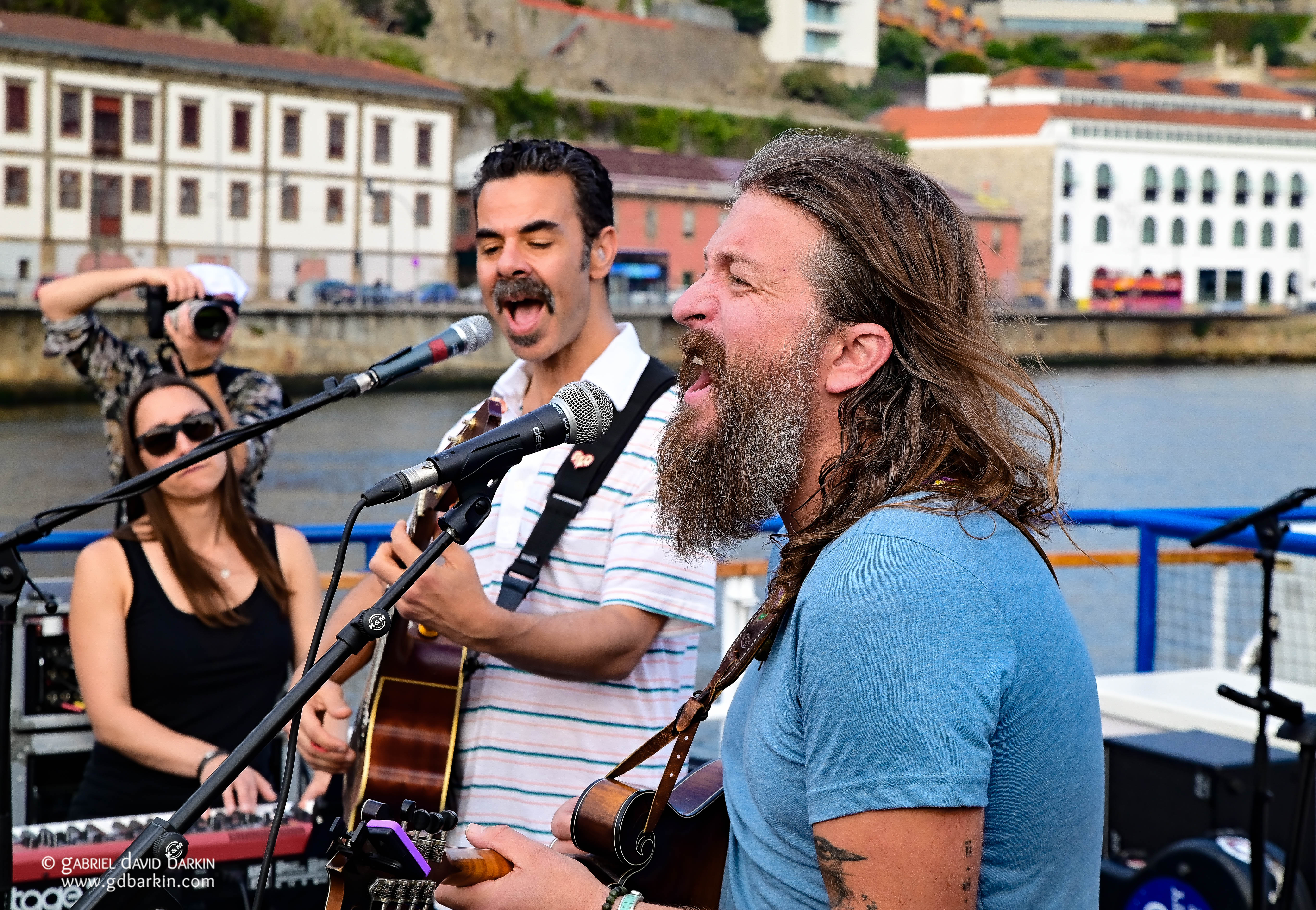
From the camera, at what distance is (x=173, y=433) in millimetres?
3340

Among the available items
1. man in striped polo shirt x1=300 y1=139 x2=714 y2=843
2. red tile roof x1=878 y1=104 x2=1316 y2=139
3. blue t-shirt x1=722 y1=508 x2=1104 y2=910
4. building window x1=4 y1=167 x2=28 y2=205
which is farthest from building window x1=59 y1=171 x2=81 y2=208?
blue t-shirt x1=722 y1=508 x2=1104 y2=910

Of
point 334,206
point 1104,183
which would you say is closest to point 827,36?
point 1104,183

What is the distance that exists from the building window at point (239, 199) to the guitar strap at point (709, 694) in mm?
49297

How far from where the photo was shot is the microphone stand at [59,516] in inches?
85.4

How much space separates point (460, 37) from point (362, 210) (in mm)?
22985

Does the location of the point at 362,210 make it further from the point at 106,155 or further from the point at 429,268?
the point at 106,155

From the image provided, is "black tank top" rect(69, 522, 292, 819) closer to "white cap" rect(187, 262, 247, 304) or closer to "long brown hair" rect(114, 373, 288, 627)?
"long brown hair" rect(114, 373, 288, 627)

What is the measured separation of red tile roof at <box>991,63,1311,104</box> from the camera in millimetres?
79750

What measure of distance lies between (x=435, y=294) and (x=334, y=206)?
555cm

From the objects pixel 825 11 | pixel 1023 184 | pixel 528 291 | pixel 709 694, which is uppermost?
pixel 825 11

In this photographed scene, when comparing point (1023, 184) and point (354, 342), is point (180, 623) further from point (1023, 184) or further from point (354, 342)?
point (1023, 184)

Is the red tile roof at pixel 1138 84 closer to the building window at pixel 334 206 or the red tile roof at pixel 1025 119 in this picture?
the red tile roof at pixel 1025 119

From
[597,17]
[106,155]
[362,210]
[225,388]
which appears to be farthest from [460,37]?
[225,388]

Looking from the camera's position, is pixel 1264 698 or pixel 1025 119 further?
pixel 1025 119
